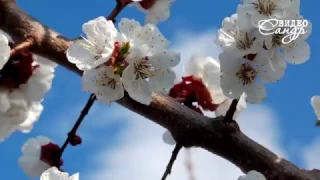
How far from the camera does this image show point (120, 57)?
140 centimetres

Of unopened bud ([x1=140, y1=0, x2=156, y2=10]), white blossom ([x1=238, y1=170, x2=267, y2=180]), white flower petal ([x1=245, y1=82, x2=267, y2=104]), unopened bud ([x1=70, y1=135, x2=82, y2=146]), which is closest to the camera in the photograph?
white blossom ([x1=238, y1=170, x2=267, y2=180])

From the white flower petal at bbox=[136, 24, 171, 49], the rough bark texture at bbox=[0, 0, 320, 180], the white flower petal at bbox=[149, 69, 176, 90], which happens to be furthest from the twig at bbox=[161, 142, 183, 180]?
the white flower petal at bbox=[136, 24, 171, 49]

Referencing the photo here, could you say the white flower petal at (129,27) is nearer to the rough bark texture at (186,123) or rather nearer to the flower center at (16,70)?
the rough bark texture at (186,123)

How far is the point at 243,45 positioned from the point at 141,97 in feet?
0.79

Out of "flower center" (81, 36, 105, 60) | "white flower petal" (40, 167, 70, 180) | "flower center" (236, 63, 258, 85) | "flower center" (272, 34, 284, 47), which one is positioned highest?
"flower center" (272, 34, 284, 47)

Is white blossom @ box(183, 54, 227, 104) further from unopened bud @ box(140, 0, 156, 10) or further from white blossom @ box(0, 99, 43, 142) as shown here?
white blossom @ box(0, 99, 43, 142)

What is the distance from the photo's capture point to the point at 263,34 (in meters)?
1.37

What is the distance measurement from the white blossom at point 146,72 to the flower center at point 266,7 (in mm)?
204

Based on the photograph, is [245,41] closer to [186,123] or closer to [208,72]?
[186,123]

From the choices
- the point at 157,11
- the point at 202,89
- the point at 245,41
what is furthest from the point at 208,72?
the point at 245,41

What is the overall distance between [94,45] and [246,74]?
340 mm

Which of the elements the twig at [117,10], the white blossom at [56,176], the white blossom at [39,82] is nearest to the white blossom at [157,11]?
the twig at [117,10]

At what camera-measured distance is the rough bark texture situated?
1428 mm

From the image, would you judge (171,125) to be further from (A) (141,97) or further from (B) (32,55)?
(B) (32,55)
